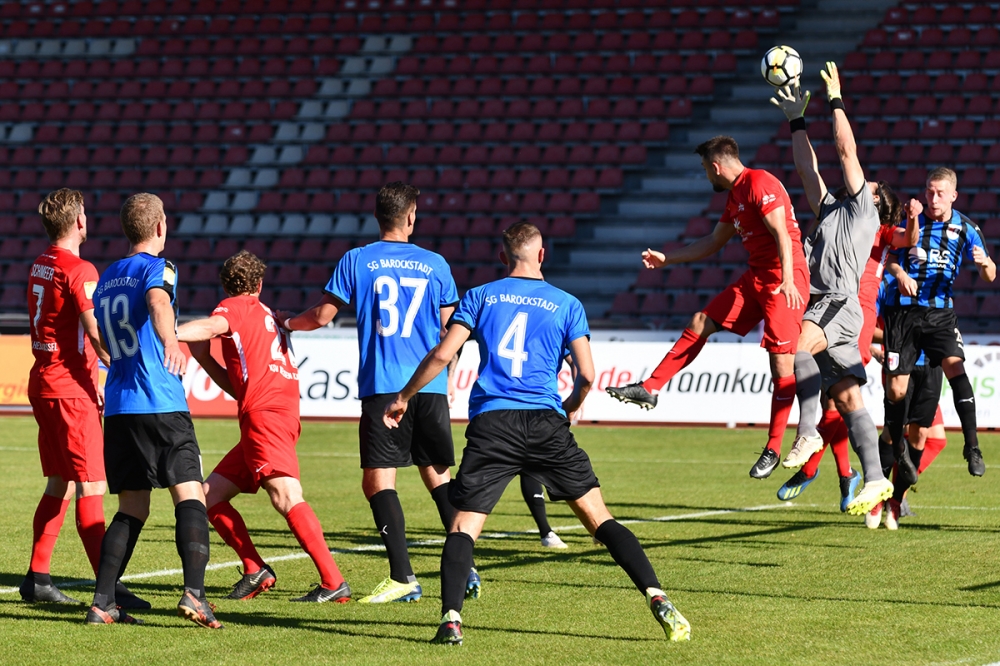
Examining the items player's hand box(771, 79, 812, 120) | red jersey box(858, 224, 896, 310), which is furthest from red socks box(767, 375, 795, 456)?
player's hand box(771, 79, 812, 120)

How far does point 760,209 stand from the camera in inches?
337

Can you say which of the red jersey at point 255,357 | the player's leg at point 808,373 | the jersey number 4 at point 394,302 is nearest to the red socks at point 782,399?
the player's leg at point 808,373

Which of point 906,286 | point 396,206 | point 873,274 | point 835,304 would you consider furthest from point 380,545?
point 906,286

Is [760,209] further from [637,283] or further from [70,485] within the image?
[637,283]

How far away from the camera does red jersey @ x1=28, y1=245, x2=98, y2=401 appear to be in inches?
281

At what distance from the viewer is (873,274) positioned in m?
10.1

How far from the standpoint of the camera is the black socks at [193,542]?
6426 mm

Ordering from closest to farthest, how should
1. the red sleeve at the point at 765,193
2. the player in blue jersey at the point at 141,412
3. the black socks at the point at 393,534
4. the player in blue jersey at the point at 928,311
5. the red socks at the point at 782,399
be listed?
the player in blue jersey at the point at 141,412
the black socks at the point at 393,534
the red sleeve at the point at 765,193
the red socks at the point at 782,399
the player in blue jersey at the point at 928,311

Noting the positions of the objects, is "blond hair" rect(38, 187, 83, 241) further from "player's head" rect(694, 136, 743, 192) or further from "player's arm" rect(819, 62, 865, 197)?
"player's arm" rect(819, 62, 865, 197)

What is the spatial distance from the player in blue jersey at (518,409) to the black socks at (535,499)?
9.80ft

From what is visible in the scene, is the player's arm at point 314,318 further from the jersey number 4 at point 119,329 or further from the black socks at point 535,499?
the black socks at point 535,499

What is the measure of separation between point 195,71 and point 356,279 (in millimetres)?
27988

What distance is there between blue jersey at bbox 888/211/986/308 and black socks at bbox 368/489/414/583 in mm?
5315

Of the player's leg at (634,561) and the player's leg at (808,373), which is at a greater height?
the player's leg at (808,373)
